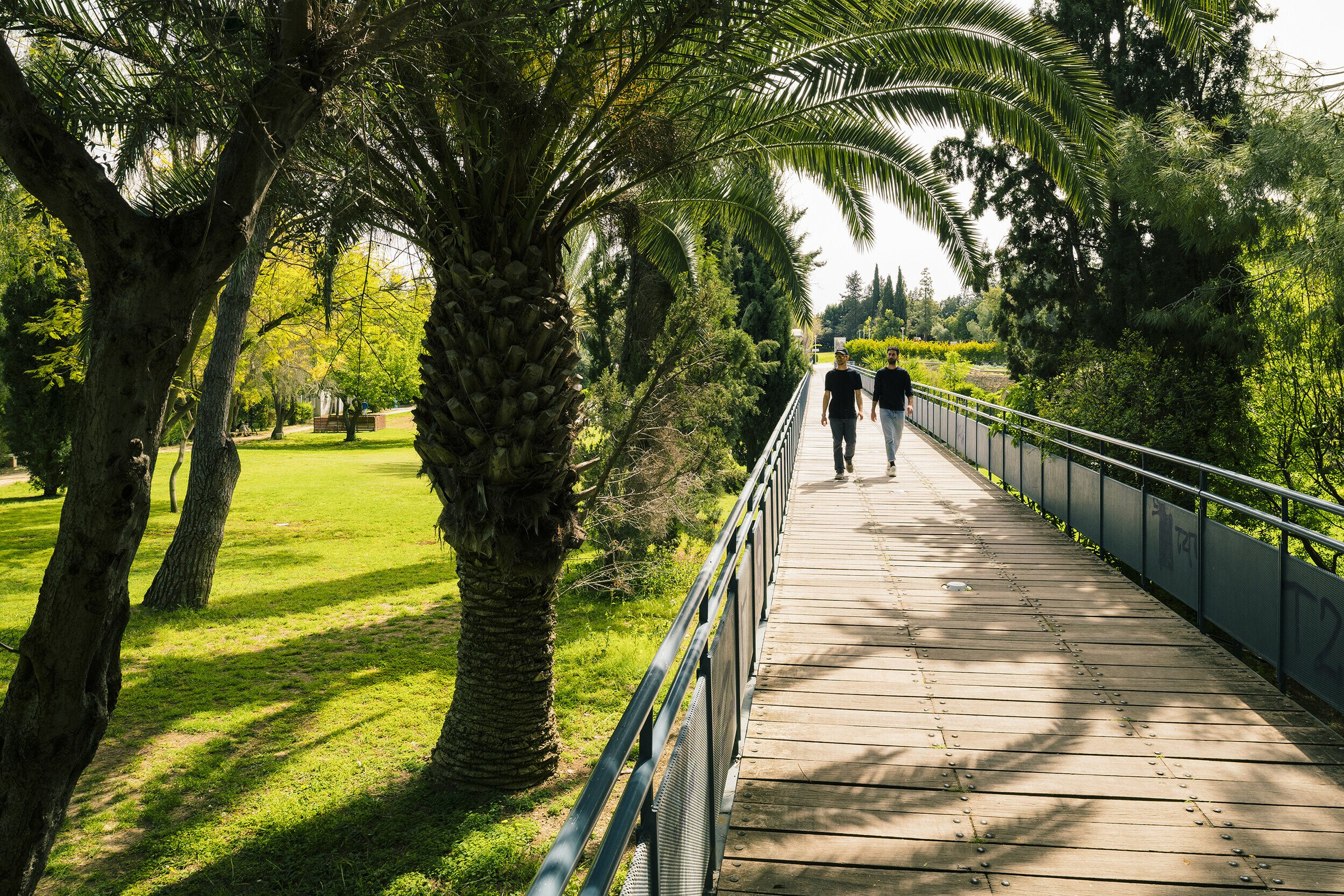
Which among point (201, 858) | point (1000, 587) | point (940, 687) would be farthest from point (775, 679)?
point (201, 858)

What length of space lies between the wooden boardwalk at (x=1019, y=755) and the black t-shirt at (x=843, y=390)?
17.3ft

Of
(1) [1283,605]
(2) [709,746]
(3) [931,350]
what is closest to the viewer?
(2) [709,746]

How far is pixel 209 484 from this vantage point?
11828mm

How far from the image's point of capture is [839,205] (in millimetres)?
8570

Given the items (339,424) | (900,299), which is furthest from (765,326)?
(900,299)

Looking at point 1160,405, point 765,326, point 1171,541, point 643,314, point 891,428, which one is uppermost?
point 765,326

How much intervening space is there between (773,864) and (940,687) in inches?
80.0

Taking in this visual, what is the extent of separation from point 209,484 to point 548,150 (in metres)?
8.21

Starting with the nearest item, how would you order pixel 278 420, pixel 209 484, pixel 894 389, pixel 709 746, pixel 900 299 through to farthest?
pixel 709 746 < pixel 209 484 < pixel 894 389 < pixel 278 420 < pixel 900 299

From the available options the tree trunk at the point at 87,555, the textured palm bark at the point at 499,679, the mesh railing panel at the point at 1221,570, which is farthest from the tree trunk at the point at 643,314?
the tree trunk at the point at 87,555

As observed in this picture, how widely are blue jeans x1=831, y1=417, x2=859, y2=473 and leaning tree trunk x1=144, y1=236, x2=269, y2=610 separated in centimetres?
832

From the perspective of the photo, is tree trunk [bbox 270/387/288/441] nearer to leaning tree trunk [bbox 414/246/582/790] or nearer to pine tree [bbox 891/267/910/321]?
leaning tree trunk [bbox 414/246/582/790]

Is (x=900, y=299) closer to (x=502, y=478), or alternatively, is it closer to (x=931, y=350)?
(x=931, y=350)

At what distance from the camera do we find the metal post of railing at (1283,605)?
4.67m
